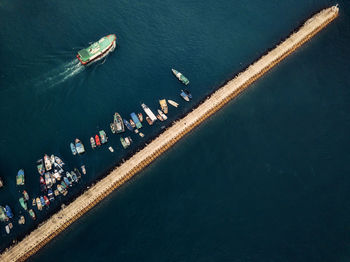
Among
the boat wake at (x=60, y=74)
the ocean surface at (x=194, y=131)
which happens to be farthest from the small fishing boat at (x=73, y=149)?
the boat wake at (x=60, y=74)

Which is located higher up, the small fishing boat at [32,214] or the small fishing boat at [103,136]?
the small fishing boat at [103,136]

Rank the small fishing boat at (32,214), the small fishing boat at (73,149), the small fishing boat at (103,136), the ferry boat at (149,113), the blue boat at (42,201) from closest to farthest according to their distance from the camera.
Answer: the small fishing boat at (32,214)
the blue boat at (42,201)
the small fishing boat at (73,149)
the small fishing boat at (103,136)
the ferry boat at (149,113)

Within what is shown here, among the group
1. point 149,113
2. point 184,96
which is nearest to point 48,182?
point 149,113

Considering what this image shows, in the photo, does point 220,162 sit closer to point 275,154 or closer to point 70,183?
point 275,154

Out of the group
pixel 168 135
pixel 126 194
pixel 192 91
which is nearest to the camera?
pixel 126 194

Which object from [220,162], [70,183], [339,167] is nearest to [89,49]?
[70,183]

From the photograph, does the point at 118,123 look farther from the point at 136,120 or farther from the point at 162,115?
the point at 162,115

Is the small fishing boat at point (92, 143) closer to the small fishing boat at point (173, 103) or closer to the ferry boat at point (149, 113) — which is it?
the ferry boat at point (149, 113)
